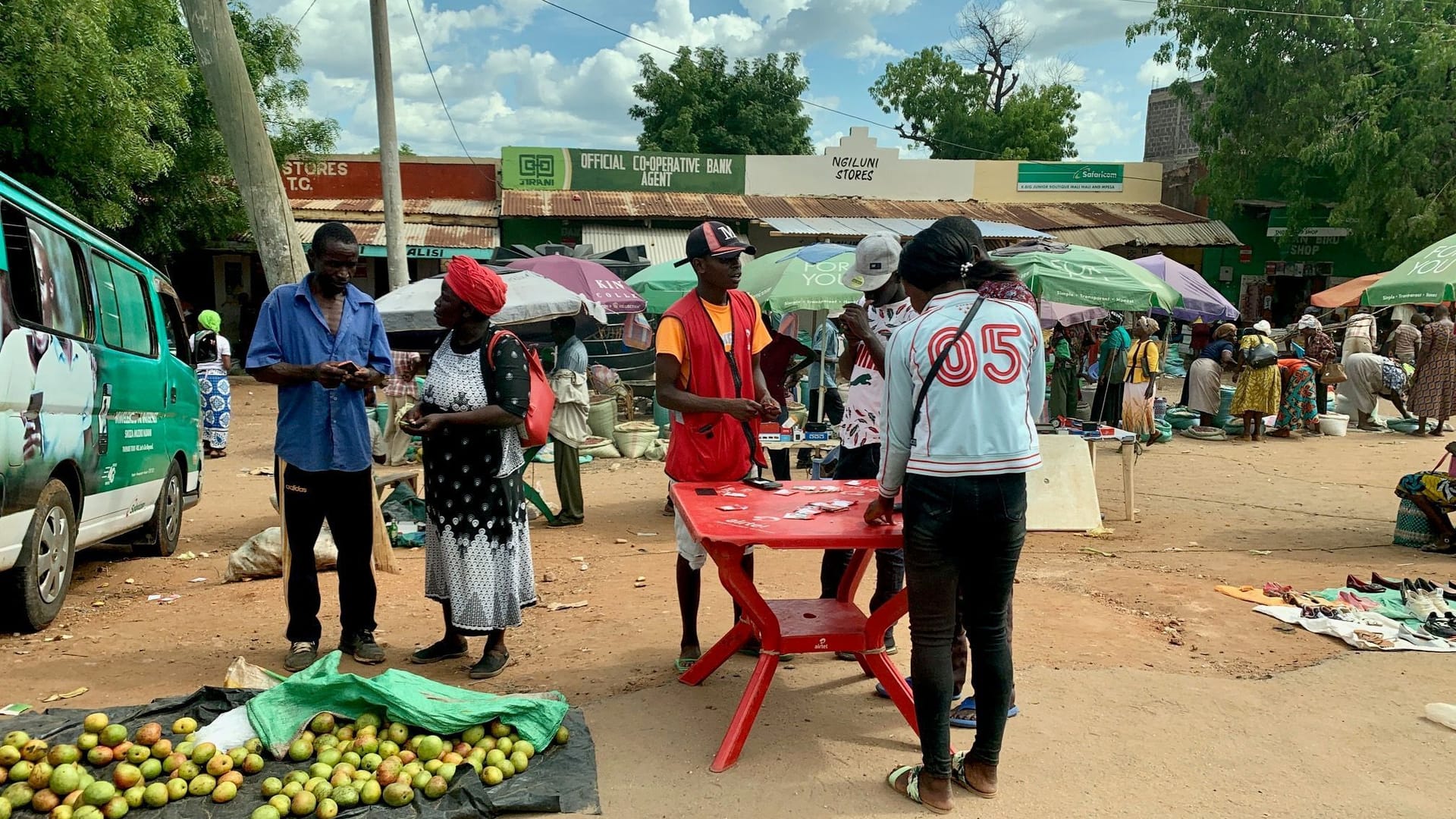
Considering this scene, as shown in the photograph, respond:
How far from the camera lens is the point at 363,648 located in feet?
14.5

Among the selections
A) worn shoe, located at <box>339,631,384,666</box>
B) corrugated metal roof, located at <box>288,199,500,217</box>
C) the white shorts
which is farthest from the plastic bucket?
corrugated metal roof, located at <box>288,199,500,217</box>

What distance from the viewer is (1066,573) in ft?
21.6

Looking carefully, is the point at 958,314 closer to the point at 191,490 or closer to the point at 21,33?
the point at 191,490

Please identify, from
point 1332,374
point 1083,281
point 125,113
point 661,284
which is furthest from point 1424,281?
point 125,113

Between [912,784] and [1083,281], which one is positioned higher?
[1083,281]

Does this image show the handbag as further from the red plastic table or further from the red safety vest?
the red safety vest

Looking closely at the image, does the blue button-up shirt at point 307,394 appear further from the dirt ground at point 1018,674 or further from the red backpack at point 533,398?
the dirt ground at point 1018,674

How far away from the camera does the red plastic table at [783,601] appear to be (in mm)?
3268

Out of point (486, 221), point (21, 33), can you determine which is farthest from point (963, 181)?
point (21, 33)

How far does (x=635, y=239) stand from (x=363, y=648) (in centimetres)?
1777

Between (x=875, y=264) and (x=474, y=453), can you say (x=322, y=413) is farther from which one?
(x=875, y=264)

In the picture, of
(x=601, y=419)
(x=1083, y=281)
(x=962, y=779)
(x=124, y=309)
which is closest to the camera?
(x=962, y=779)

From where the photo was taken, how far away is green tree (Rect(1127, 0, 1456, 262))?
18.3 m

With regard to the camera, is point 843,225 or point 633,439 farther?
point 843,225
